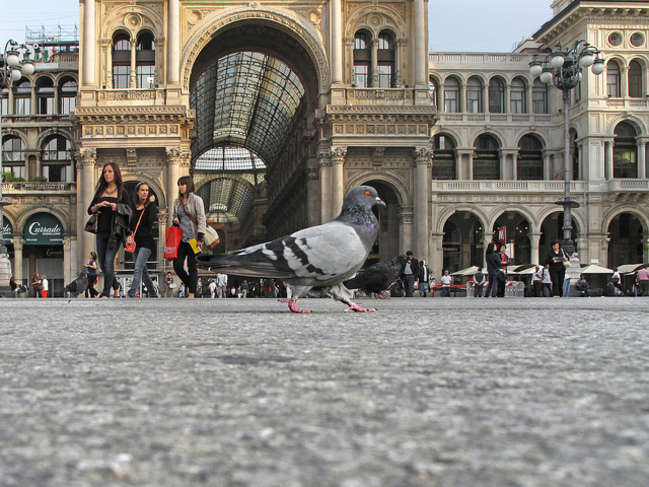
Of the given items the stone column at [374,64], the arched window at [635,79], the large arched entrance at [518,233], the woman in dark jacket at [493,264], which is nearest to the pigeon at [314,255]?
the woman in dark jacket at [493,264]

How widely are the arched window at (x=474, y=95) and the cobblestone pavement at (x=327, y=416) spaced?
4788cm

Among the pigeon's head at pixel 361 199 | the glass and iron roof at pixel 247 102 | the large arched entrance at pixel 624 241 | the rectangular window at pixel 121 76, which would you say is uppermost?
the glass and iron roof at pixel 247 102

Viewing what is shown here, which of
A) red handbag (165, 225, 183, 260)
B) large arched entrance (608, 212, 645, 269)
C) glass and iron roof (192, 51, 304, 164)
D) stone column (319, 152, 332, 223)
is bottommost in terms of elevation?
red handbag (165, 225, 183, 260)

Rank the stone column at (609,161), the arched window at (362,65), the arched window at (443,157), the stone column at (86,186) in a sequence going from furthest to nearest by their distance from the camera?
the arched window at (443,157)
the stone column at (609,161)
the arched window at (362,65)
the stone column at (86,186)

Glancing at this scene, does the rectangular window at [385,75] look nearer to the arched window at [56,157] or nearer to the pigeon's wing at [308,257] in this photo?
the arched window at [56,157]

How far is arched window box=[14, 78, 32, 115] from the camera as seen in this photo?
156 ft

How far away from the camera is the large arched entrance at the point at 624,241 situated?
154ft

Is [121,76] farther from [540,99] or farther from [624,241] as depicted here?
[624,241]

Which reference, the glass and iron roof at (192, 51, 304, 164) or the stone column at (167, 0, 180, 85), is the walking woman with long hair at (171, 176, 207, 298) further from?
the glass and iron roof at (192, 51, 304, 164)

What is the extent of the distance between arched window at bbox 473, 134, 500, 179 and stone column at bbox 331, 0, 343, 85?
14.3 meters

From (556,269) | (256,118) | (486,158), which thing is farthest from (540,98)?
(556,269)

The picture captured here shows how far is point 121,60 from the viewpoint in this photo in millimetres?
38500

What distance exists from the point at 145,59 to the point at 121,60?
1.16m

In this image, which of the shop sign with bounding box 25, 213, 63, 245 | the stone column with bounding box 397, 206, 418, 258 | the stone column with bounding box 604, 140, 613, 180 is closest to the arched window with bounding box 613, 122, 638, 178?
the stone column with bounding box 604, 140, 613, 180
